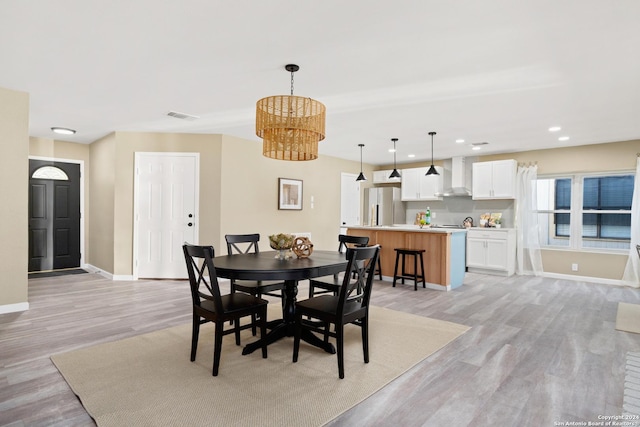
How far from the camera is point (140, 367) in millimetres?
2551

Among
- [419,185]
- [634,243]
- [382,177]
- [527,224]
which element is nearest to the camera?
[634,243]

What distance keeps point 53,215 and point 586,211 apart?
377 inches

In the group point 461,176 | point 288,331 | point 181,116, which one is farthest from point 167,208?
point 461,176

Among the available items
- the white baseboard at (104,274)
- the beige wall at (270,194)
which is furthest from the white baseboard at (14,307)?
the beige wall at (270,194)

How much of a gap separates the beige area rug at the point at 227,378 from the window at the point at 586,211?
466 cm

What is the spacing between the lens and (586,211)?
6.30 meters

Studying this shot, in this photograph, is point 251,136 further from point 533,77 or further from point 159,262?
point 533,77

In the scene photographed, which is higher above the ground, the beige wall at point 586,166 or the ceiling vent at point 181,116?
the ceiling vent at point 181,116

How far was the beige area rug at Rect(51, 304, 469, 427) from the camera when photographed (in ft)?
6.46

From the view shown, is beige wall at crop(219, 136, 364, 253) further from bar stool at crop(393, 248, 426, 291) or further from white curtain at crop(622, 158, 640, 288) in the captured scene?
white curtain at crop(622, 158, 640, 288)

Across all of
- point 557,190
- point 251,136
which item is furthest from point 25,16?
point 557,190

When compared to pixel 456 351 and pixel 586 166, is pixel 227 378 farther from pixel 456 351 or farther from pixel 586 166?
pixel 586 166

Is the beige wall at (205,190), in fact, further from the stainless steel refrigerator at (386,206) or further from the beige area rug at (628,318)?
the beige area rug at (628,318)

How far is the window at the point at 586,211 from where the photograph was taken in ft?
19.9
